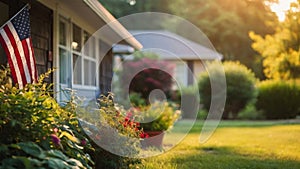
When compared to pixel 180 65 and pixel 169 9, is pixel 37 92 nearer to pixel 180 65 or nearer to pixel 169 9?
pixel 180 65

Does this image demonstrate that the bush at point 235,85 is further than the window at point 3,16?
Yes

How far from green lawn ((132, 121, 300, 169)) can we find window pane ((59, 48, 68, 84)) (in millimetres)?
2244

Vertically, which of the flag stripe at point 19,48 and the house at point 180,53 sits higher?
the house at point 180,53

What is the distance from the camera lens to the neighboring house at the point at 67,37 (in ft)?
22.4

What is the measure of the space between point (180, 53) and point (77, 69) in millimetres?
13742

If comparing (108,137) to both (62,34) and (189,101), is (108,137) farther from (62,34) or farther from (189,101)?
(189,101)

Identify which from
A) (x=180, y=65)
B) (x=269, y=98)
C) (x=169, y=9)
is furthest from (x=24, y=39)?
(x=169, y=9)

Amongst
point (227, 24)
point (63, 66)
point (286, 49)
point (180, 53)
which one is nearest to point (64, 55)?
point (63, 66)

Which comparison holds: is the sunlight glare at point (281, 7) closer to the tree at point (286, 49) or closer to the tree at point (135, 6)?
the tree at point (286, 49)

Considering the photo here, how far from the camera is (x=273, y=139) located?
10383 millimetres

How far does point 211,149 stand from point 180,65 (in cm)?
1523

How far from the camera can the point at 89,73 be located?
420 inches

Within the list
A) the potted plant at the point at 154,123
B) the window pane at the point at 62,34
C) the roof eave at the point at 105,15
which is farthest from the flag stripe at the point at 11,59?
the potted plant at the point at 154,123

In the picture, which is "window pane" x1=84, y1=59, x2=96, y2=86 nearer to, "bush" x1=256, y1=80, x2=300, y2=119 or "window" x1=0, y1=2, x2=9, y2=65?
"window" x1=0, y1=2, x2=9, y2=65
